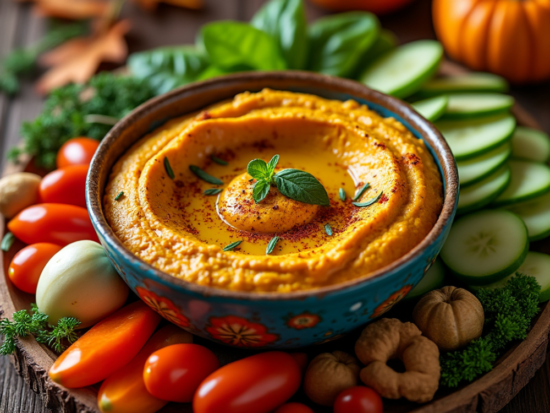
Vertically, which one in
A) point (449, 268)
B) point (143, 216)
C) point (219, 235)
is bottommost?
point (449, 268)

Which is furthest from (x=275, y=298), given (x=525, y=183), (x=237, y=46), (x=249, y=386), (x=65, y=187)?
(x=237, y=46)

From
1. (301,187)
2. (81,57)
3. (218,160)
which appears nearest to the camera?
(301,187)

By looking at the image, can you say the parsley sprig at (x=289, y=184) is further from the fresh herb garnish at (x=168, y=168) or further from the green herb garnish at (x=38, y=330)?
the green herb garnish at (x=38, y=330)

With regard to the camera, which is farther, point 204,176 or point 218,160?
point 218,160

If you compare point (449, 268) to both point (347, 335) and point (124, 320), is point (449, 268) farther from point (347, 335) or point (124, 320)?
point (124, 320)

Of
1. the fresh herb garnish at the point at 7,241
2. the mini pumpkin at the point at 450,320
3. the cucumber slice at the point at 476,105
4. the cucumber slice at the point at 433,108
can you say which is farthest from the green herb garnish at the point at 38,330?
the cucumber slice at the point at 476,105

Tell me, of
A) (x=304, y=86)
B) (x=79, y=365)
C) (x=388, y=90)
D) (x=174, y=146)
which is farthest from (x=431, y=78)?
(x=79, y=365)

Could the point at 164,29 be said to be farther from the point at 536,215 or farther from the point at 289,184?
the point at 536,215
